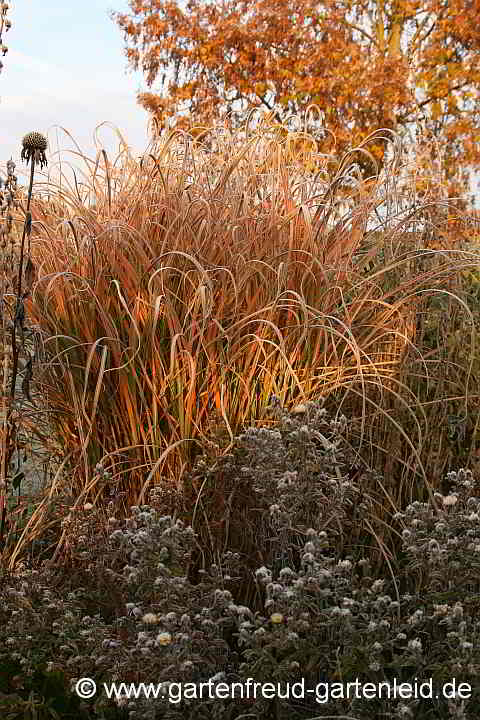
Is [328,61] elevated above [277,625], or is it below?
above

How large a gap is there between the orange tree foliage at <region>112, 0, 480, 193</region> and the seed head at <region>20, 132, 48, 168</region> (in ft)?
36.3

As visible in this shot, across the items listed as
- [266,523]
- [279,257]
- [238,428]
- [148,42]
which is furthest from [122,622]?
[148,42]

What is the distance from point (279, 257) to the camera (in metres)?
2.81

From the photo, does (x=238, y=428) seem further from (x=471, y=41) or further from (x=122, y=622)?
(x=471, y=41)

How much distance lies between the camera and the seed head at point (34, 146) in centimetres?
205

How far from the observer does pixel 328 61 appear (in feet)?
43.8

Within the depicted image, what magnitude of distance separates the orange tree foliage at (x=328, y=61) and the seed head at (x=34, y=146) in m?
11.1

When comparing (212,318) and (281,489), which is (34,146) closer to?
(212,318)

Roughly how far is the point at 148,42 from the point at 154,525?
14470mm

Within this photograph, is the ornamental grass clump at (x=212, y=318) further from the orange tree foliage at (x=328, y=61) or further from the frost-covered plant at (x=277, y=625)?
the orange tree foliage at (x=328, y=61)

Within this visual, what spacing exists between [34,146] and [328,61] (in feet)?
40.3

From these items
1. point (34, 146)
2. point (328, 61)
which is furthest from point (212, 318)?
point (328, 61)

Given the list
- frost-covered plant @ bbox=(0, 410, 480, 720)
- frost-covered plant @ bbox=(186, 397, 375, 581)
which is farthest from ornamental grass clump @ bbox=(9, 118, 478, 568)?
frost-covered plant @ bbox=(0, 410, 480, 720)

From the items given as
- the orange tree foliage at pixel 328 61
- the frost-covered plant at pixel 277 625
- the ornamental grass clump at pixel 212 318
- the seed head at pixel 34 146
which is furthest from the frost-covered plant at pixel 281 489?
the orange tree foliage at pixel 328 61
